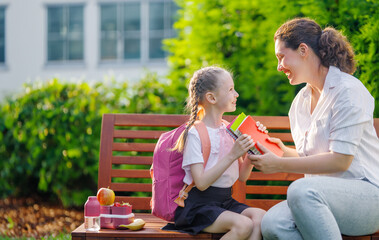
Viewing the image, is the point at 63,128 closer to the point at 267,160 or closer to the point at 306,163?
the point at 267,160

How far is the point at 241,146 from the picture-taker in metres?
2.55

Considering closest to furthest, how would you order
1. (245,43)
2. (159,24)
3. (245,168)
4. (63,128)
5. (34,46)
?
1. (245,168)
2. (245,43)
3. (63,128)
4. (159,24)
5. (34,46)

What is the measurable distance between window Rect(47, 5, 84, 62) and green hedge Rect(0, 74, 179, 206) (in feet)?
27.8

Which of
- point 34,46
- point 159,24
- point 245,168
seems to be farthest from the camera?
point 34,46

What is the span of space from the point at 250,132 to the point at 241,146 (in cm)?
13

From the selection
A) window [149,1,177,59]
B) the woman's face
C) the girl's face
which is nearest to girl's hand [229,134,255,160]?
the girl's face

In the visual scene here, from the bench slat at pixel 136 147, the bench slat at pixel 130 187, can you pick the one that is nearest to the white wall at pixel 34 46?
the bench slat at pixel 136 147

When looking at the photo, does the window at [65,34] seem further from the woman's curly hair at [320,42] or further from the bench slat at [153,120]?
the woman's curly hair at [320,42]

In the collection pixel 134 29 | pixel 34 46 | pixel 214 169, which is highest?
pixel 134 29

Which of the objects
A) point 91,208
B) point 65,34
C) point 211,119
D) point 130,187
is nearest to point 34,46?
point 65,34

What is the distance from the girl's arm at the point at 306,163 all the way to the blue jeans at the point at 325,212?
0.06 metres

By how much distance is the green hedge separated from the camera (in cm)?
502

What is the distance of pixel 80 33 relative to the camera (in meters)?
13.8

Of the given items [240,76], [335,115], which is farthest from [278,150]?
[240,76]
